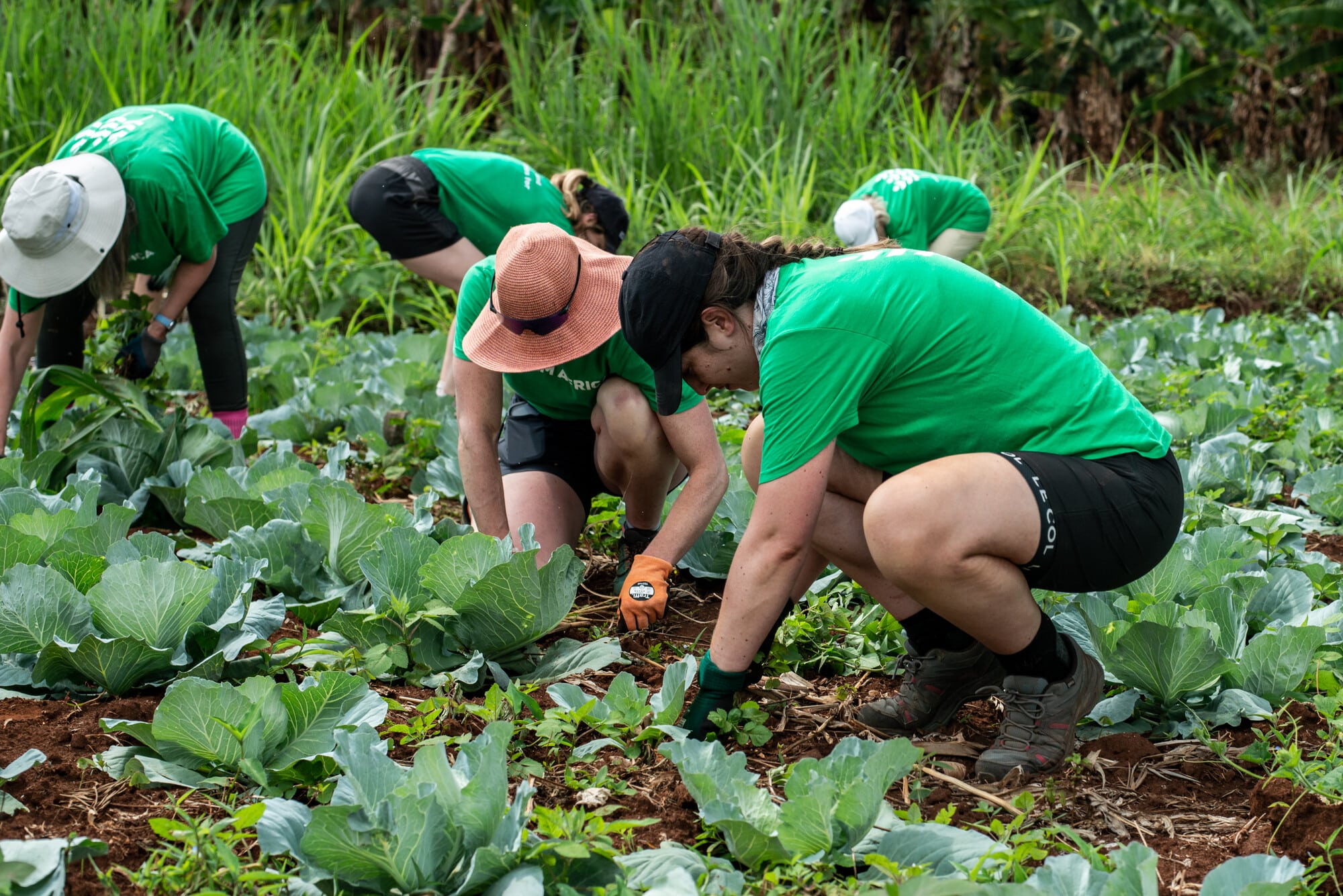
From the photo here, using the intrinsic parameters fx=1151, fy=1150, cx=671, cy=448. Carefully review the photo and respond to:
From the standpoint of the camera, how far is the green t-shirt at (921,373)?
1751mm

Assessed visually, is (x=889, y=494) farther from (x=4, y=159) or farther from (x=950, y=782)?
(x=4, y=159)

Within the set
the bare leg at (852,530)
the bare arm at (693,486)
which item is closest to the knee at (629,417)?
the bare arm at (693,486)

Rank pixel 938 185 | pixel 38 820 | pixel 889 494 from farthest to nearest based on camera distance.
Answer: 1. pixel 938 185
2. pixel 889 494
3. pixel 38 820

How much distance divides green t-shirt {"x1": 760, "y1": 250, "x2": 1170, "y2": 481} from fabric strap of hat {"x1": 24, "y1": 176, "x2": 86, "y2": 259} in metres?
2.00

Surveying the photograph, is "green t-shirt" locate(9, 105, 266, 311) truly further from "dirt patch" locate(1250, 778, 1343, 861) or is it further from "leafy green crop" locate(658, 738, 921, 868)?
"dirt patch" locate(1250, 778, 1343, 861)

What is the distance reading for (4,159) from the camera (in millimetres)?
6184

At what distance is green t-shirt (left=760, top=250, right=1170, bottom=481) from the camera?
68.9 inches

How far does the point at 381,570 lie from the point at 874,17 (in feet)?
34.5

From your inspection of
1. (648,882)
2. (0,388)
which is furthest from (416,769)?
(0,388)

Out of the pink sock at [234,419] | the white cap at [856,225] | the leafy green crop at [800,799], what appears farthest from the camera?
the white cap at [856,225]

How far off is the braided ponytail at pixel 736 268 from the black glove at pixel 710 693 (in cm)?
54

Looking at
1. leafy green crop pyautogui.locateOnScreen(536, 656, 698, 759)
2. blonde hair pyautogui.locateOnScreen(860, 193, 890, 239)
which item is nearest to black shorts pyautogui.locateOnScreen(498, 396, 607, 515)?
leafy green crop pyautogui.locateOnScreen(536, 656, 698, 759)

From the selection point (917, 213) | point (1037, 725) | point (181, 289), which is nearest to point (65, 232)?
point (181, 289)

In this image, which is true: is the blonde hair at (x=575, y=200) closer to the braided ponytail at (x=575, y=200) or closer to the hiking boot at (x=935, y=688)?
the braided ponytail at (x=575, y=200)
